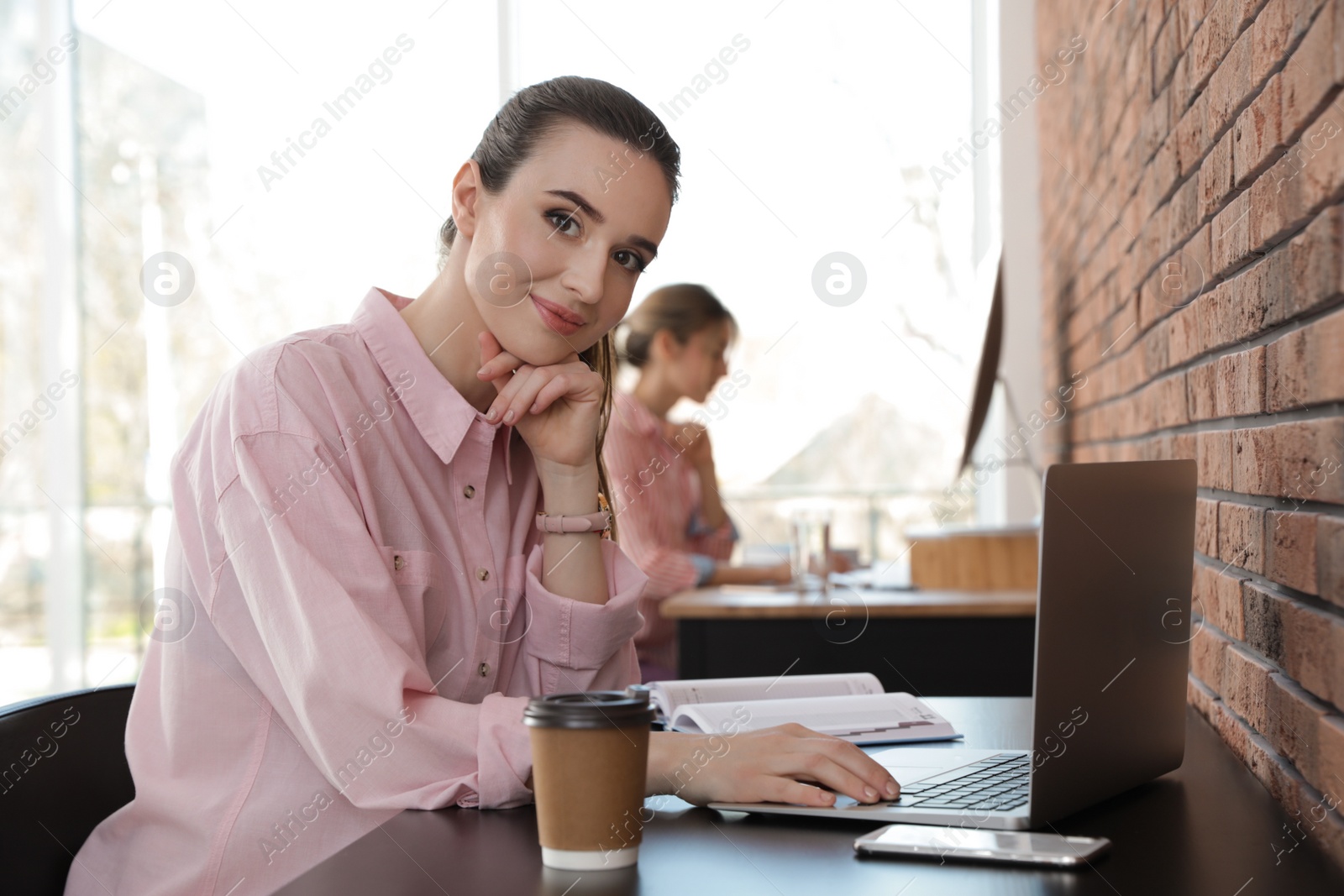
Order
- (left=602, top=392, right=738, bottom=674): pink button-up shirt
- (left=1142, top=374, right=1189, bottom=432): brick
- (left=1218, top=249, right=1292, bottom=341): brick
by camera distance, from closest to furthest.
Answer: (left=1218, top=249, right=1292, bottom=341): brick < (left=1142, top=374, right=1189, bottom=432): brick < (left=602, top=392, right=738, bottom=674): pink button-up shirt

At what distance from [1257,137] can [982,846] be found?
620mm

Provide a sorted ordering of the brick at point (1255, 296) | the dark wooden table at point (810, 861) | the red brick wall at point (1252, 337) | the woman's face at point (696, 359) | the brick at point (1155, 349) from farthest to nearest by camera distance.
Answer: the woman's face at point (696, 359), the brick at point (1155, 349), the brick at point (1255, 296), the red brick wall at point (1252, 337), the dark wooden table at point (810, 861)

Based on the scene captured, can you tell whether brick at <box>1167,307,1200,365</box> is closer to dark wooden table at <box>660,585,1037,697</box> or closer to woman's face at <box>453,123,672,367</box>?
woman's face at <box>453,123,672,367</box>

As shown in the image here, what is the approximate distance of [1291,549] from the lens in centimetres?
92

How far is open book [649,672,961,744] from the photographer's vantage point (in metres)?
1.22

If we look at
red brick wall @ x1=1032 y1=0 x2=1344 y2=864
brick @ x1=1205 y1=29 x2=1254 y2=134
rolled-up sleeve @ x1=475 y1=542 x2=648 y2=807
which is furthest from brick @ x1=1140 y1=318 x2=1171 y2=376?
rolled-up sleeve @ x1=475 y1=542 x2=648 y2=807

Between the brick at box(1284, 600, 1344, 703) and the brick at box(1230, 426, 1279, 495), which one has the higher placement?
the brick at box(1230, 426, 1279, 495)

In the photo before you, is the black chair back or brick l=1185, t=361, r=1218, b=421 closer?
the black chair back

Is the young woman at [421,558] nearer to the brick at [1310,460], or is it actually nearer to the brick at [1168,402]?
the brick at [1310,460]

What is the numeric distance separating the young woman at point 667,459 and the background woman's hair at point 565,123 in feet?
4.89

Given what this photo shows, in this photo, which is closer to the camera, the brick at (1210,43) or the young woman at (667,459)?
the brick at (1210,43)

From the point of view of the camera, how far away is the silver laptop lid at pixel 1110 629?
0.76 m

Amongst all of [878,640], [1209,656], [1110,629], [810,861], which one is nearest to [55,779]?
[810,861]

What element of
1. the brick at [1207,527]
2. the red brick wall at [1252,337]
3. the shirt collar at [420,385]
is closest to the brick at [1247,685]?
the red brick wall at [1252,337]
